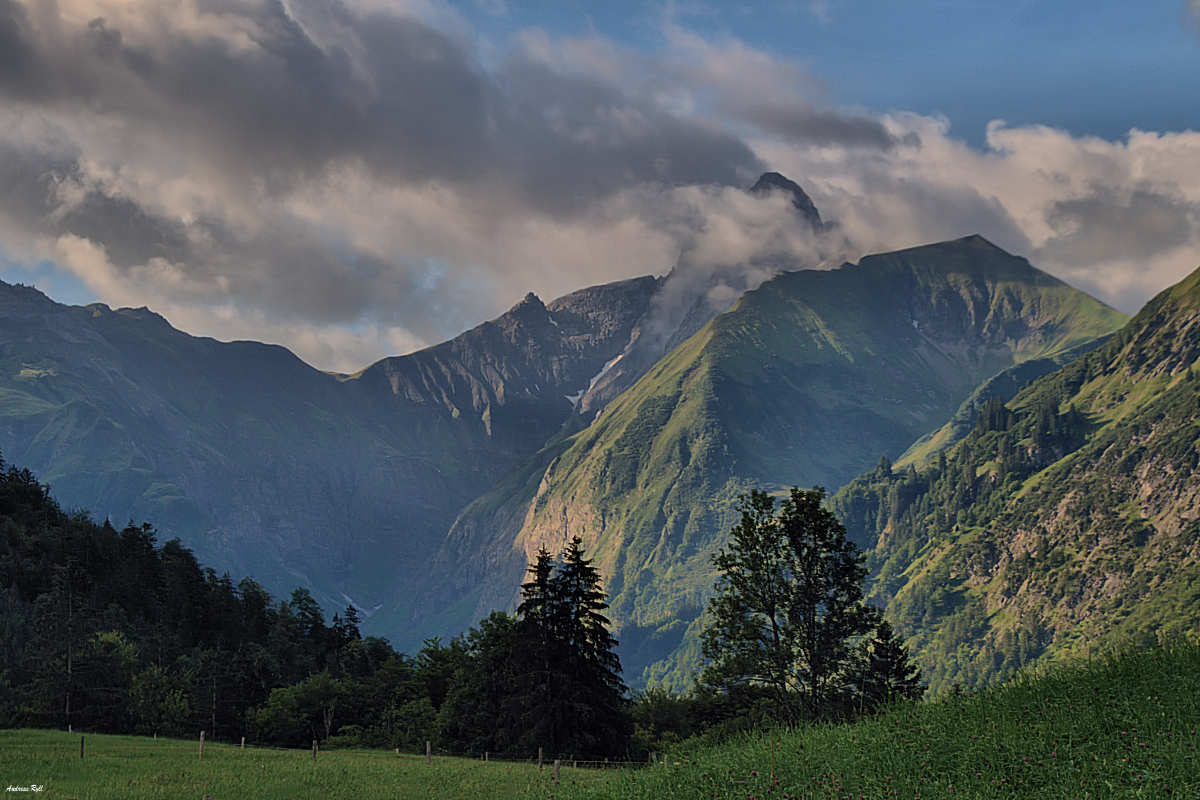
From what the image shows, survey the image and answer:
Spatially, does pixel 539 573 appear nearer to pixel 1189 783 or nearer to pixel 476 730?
pixel 476 730

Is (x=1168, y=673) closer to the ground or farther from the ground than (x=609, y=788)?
farther from the ground

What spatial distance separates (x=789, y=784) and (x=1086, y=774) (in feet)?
21.5

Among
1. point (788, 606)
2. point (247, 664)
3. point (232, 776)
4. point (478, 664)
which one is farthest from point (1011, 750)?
point (247, 664)

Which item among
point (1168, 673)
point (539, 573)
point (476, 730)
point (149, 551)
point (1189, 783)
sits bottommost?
point (476, 730)

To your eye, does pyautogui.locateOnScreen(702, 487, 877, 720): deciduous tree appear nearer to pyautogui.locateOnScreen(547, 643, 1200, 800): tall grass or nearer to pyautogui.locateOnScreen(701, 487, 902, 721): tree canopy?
pyautogui.locateOnScreen(701, 487, 902, 721): tree canopy

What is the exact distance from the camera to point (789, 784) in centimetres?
2053

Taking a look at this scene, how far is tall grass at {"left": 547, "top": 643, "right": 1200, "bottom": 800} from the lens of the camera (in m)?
16.9

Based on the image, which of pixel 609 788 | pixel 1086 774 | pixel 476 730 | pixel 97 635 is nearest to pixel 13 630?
pixel 97 635

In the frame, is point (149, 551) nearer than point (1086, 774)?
No

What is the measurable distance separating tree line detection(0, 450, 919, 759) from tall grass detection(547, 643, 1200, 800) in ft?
52.2

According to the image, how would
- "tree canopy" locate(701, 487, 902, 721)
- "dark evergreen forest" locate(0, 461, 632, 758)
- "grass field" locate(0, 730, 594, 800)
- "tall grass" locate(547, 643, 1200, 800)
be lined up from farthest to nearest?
"dark evergreen forest" locate(0, 461, 632, 758)
"tree canopy" locate(701, 487, 902, 721)
"grass field" locate(0, 730, 594, 800)
"tall grass" locate(547, 643, 1200, 800)

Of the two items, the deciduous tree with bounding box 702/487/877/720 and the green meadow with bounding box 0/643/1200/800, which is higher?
the deciduous tree with bounding box 702/487/877/720

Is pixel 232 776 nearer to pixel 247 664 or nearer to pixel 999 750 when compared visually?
pixel 999 750

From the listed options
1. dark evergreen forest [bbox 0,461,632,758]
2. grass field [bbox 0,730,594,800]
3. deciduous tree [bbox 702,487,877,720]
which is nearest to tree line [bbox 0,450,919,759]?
deciduous tree [bbox 702,487,877,720]
